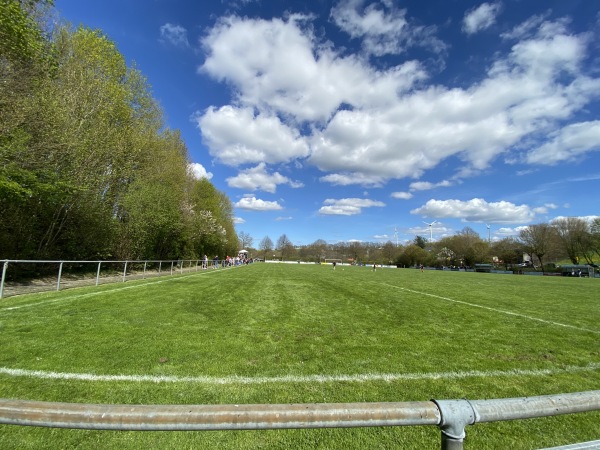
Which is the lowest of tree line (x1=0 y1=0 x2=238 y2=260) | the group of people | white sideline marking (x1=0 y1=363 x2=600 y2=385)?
white sideline marking (x1=0 y1=363 x2=600 y2=385)

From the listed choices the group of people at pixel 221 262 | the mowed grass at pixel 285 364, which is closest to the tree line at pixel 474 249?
the group of people at pixel 221 262

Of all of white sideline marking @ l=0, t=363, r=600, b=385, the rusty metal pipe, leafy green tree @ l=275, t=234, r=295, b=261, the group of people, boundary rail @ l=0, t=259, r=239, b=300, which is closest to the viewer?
the rusty metal pipe

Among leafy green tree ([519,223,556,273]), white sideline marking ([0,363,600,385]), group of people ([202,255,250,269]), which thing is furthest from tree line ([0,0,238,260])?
leafy green tree ([519,223,556,273])

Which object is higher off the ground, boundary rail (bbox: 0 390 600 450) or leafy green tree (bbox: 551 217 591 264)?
leafy green tree (bbox: 551 217 591 264)

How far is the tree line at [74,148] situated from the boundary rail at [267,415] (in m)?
14.7

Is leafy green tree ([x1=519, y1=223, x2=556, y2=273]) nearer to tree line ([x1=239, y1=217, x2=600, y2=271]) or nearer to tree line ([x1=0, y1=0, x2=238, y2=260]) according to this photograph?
tree line ([x1=239, y1=217, x2=600, y2=271])

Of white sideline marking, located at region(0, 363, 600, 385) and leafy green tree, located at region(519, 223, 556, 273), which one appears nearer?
white sideline marking, located at region(0, 363, 600, 385)

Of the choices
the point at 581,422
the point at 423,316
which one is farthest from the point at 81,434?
the point at 423,316

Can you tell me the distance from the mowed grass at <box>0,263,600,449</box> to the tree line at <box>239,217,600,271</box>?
89647mm

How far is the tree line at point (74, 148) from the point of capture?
13266 mm

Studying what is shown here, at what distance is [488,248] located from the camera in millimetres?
99688

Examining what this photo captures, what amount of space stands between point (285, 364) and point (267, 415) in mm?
4174

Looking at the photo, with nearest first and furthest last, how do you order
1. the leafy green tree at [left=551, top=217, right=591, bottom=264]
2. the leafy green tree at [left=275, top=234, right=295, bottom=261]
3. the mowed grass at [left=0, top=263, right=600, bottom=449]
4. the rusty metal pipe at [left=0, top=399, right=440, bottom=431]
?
the rusty metal pipe at [left=0, top=399, right=440, bottom=431]
the mowed grass at [left=0, top=263, right=600, bottom=449]
the leafy green tree at [left=551, top=217, right=591, bottom=264]
the leafy green tree at [left=275, top=234, right=295, bottom=261]

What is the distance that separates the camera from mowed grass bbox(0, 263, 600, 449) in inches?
128
